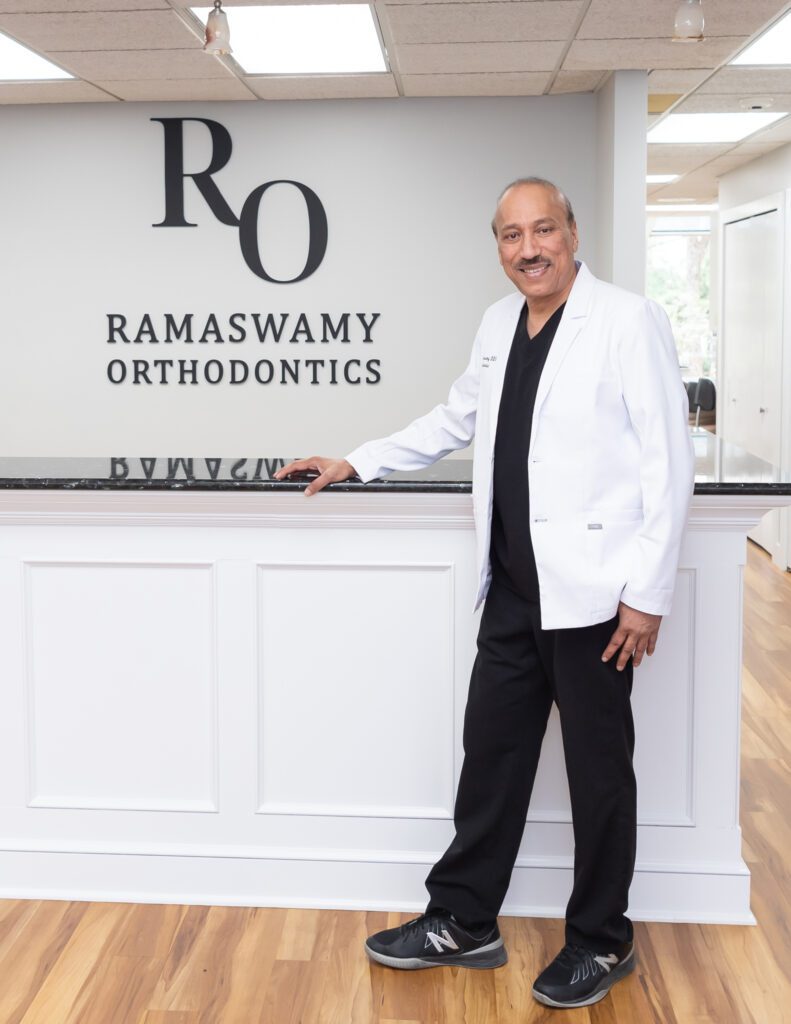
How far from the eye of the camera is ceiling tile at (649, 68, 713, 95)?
200 inches

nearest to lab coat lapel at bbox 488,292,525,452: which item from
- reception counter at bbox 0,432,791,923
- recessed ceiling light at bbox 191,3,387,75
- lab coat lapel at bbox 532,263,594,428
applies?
lab coat lapel at bbox 532,263,594,428

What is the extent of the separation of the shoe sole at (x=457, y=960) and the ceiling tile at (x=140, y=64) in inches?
141

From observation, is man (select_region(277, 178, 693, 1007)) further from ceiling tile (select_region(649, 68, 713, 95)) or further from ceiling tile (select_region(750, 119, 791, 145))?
ceiling tile (select_region(750, 119, 791, 145))

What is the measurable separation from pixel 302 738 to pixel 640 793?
77cm

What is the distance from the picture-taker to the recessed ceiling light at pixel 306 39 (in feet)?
14.1

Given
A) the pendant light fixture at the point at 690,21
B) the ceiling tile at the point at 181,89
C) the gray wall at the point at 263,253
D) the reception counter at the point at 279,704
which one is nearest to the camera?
the reception counter at the point at 279,704

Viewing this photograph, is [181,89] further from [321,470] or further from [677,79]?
[321,470]

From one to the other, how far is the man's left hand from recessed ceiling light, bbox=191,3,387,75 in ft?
9.37

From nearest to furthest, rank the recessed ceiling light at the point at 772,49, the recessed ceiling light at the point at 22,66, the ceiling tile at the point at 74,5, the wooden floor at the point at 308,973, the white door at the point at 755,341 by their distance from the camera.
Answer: the wooden floor at the point at 308,973
the ceiling tile at the point at 74,5
the recessed ceiling light at the point at 772,49
the recessed ceiling light at the point at 22,66
the white door at the point at 755,341

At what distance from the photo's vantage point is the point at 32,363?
5918mm

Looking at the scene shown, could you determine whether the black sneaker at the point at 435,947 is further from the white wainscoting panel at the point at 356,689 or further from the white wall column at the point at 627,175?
the white wall column at the point at 627,175

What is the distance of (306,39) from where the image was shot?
4633 mm

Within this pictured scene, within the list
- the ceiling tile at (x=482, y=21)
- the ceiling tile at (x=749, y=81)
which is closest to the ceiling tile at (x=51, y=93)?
the ceiling tile at (x=482, y=21)

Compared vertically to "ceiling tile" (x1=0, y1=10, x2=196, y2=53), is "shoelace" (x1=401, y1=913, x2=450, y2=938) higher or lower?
lower
